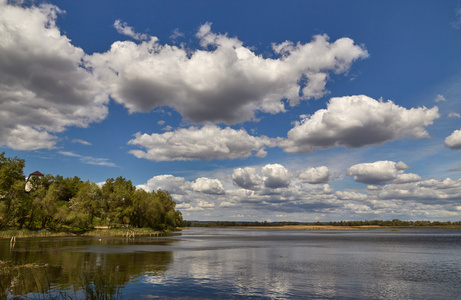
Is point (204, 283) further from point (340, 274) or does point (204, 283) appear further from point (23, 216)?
point (23, 216)

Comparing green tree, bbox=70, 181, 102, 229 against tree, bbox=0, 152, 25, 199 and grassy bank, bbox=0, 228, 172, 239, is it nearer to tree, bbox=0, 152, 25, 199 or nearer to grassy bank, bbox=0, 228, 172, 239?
grassy bank, bbox=0, 228, 172, 239

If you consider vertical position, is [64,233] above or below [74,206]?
below

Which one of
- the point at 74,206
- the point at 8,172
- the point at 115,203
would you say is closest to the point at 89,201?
the point at 74,206

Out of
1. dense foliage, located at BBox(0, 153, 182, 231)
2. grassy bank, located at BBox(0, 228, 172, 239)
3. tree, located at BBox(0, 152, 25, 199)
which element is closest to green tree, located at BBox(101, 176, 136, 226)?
dense foliage, located at BBox(0, 153, 182, 231)

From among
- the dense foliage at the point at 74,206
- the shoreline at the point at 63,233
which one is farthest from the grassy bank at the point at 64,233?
the dense foliage at the point at 74,206

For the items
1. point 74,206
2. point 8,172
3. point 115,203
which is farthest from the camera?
point 115,203

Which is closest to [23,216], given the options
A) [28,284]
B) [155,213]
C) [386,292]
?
[155,213]

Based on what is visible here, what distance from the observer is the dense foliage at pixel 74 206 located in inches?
3981

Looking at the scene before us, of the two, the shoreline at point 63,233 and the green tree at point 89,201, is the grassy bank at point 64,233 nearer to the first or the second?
the shoreline at point 63,233

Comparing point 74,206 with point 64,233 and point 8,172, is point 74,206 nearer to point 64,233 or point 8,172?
point 64,233

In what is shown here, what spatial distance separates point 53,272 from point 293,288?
27.1 meters

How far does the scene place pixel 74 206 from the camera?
12888 centimetres

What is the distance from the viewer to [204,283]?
3188 cm

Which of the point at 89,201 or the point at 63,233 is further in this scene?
the point at 89,201
